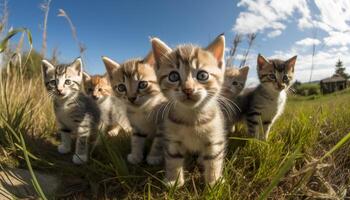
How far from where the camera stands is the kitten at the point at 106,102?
314cm

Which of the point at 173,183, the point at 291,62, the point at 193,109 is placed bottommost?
the point at 173,183

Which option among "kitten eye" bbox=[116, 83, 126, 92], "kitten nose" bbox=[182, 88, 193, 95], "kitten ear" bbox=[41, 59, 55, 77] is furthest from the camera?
"kitten ear" bbox=[41, 59, 55, 77]

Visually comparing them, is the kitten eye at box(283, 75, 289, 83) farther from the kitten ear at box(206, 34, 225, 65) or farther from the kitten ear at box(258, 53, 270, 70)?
the kitten ear at box(206, 34, 225, 65)

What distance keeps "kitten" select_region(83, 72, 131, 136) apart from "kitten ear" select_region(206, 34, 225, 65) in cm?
158

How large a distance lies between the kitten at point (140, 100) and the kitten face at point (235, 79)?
0.90m

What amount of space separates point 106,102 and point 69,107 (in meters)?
0.65

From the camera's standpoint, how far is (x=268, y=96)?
8.68ft

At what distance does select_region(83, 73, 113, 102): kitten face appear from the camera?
3.16m

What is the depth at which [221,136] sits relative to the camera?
180cm

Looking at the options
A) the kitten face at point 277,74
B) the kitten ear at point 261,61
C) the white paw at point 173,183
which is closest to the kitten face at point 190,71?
the white paw at point 173,183

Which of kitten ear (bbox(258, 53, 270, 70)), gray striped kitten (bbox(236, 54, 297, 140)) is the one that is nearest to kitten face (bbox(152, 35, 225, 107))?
gray striped kitten (bbox(236, 54, 297, 140))

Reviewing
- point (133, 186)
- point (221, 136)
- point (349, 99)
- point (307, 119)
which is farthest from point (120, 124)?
point (349, 99)

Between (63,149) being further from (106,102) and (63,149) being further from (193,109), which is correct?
(193,109)

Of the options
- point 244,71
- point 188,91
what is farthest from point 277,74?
point 188,91
